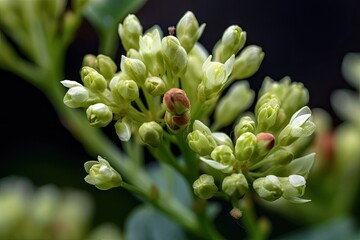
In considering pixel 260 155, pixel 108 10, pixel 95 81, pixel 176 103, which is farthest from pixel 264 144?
pixel 108 10

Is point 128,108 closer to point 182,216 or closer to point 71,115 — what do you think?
point 182,216

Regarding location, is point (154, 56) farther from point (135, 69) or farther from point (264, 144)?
point (264, 144)

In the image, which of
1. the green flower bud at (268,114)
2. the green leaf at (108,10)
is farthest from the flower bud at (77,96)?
the green leaf at (108,10)

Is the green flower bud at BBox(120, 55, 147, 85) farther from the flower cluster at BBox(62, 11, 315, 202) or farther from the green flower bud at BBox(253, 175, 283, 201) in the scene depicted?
the green flower bud at BBox(253, 175, 283, 201)

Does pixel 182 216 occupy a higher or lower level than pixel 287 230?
higher

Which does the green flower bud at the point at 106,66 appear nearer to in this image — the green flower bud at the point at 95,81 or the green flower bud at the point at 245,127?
the green flower bud at the point at 95,81

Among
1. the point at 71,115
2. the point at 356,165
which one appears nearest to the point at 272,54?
the point at 356,165

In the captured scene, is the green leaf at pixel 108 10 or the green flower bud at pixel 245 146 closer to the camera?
the green flower bud at pixel 245 146
